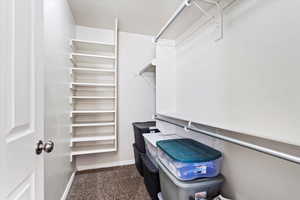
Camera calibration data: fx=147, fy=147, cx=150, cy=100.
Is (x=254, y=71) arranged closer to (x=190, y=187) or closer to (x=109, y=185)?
(x=190, y=187)

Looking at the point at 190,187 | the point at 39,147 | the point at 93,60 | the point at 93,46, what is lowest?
the point at 190,187

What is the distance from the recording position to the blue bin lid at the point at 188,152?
115 centimetres

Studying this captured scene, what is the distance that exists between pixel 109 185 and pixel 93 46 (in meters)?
2.12

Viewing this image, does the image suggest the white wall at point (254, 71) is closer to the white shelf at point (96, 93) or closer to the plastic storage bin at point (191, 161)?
the plastic storage bin at point (191, 161)

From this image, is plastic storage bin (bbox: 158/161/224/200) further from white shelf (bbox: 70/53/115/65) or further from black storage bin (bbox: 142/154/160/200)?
white shelf (bbox: 70/53/115/65)

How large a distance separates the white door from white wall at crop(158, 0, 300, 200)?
46.5 inches

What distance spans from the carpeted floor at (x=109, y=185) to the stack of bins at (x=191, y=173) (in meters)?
0.74

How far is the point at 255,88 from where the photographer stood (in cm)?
109

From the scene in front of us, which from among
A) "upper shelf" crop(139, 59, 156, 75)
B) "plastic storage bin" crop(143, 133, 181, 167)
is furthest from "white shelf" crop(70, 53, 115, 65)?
"plastic storage bin" crop(143, 133, 181, 167)

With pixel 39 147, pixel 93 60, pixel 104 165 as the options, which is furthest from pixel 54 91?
pixel 104 165

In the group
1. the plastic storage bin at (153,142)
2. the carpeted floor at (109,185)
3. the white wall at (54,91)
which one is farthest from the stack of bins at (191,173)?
the white wall at (54,91)

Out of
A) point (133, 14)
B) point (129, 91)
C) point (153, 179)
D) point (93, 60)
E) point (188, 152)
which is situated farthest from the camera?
point (129, 91)

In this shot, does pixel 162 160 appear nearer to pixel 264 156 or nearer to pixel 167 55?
pixel 264 156

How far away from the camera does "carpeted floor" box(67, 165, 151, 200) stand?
1.81 meters
